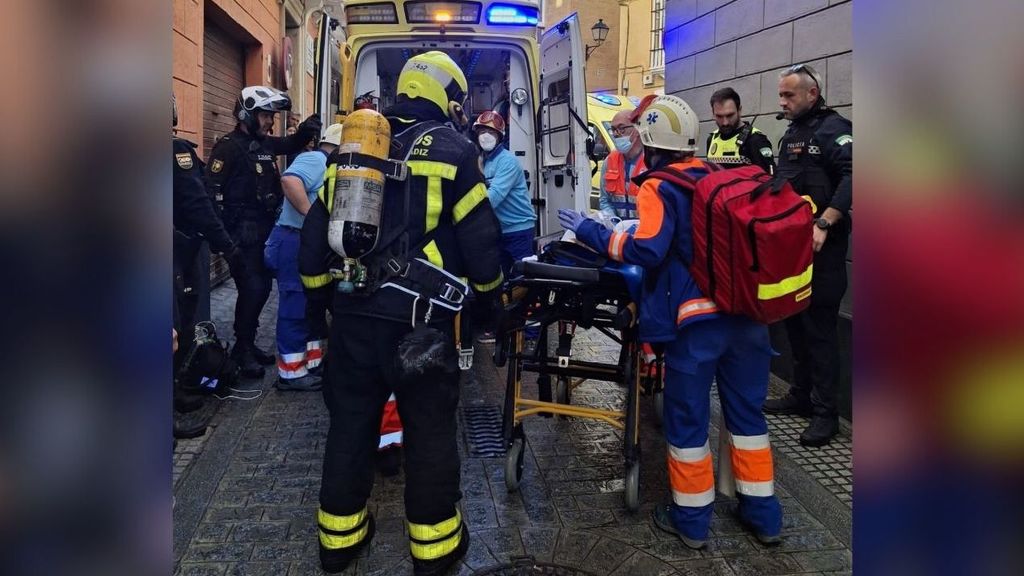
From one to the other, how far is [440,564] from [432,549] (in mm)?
77

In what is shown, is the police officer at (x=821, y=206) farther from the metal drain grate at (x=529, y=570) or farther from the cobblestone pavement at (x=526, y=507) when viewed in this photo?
the metal drain grate at (x=529, y=570)

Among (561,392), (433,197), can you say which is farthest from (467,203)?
(561,392)

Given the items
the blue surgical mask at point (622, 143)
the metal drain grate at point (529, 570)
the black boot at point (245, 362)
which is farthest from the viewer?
the blue surgical mask at point (622, 143)

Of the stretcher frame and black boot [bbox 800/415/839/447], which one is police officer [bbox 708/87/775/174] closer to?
black boot [bbox 800/415/839/447]

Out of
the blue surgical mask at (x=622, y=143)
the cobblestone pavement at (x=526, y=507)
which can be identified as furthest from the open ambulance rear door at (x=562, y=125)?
the cobblestone pavement at (x=526, y=507)

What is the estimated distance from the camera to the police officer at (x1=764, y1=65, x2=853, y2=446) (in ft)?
12.8

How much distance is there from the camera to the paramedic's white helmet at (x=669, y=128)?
3010 millimetres

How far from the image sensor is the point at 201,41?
7180 millimetres

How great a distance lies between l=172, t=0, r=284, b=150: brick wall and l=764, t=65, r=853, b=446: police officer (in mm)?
5174

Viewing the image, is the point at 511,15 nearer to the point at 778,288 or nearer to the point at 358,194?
the point at 358,194

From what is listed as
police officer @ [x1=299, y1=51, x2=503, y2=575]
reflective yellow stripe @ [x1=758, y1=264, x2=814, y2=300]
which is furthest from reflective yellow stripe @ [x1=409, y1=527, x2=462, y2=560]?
reflective yellow stripe @ [x1=758, y1=264, x2=814, y2=300]

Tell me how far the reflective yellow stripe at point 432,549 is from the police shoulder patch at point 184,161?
2640 mm
